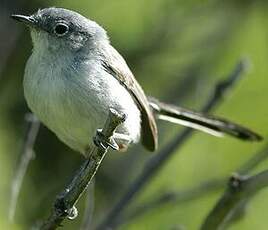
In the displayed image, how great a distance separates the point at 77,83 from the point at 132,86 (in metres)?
0.46

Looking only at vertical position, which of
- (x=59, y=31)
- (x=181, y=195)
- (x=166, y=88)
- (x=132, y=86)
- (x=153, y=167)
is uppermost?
(x=59, y=31)

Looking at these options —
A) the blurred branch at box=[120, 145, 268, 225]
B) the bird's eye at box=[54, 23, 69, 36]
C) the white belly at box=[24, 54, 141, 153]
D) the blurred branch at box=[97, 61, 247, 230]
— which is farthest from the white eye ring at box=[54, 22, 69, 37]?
the blurred branch at box=[120, 145, 268, 225]

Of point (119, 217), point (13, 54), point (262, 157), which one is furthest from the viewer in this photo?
point (13, 54)

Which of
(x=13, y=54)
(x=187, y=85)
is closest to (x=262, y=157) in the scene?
(x=187, y=85)

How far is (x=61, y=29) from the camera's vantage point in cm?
392

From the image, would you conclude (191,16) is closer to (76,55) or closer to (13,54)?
(13,54)

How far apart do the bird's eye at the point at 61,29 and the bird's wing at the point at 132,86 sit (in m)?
0.21

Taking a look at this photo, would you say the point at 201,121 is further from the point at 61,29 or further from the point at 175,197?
the point at 61,29

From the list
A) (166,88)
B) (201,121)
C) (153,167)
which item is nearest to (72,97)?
(153,167)

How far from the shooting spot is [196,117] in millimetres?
4465

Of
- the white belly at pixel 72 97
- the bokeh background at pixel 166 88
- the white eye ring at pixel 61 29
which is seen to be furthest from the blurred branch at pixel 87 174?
the bokeh background at pixel 166 88

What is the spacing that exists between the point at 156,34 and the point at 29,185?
1255 millimetres

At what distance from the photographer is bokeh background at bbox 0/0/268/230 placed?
5.24m

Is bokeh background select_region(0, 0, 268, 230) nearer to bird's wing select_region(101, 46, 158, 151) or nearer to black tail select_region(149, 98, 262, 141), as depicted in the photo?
black tail select_region(149, 98, 262, 141)
